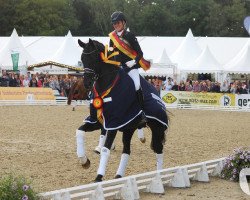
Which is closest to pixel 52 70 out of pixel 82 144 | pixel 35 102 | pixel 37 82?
pixel 37 82

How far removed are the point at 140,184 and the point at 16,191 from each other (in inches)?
104

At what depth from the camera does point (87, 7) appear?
Answer: 91312 millimetres

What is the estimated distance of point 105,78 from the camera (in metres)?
8.80

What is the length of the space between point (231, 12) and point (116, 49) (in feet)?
250

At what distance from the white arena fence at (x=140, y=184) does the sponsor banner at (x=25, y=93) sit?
64.8 feet

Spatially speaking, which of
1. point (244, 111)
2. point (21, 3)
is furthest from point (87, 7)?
point (244, 111)

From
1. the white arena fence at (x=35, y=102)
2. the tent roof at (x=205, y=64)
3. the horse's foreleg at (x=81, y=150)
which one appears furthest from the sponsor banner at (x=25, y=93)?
the horse's foreleg at (x=81, y=150)

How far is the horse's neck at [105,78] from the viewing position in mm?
8805

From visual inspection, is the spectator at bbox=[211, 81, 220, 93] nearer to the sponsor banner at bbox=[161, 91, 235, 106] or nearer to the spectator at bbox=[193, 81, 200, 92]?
the spectator at bbox=[193, 81, 200, 92]

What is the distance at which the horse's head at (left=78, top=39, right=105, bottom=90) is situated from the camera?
340 inches

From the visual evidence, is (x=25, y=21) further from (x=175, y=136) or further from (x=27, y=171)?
(x=27, y=171)

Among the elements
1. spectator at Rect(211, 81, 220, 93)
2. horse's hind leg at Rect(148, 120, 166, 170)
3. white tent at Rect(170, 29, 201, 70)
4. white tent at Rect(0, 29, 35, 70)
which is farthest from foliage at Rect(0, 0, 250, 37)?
horse's hind leg at Rect(148, 120, 166, 170)

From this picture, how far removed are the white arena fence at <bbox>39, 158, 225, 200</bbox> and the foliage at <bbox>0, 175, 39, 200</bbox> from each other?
9.8 inches

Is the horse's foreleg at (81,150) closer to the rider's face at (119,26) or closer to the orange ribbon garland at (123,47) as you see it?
the orange ribbon garland at (123,47)
